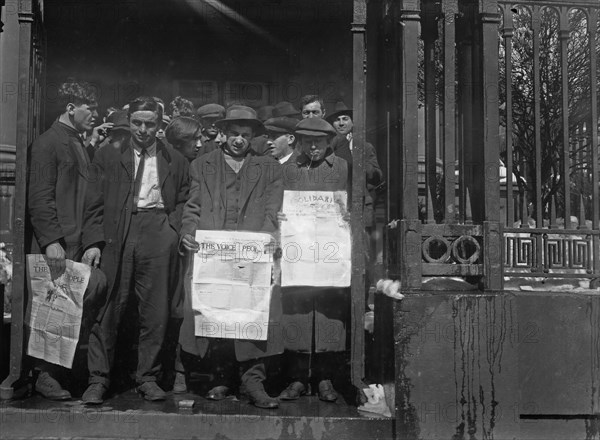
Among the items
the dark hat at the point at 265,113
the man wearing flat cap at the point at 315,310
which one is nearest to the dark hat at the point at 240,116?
the man wearing flat cap at the point at 315,310

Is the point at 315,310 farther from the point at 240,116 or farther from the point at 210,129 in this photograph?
the point at 210,129

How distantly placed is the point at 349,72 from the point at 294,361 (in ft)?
12.1

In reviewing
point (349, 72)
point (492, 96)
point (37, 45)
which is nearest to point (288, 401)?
point (492, 96)

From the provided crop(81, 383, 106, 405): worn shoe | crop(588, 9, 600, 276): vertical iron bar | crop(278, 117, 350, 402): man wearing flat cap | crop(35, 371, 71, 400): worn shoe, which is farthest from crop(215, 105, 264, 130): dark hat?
crop(588, 9, 600, 276): vertical iron bar

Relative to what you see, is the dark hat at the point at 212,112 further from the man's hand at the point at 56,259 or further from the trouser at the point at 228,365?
the trouser at the point at 228,365

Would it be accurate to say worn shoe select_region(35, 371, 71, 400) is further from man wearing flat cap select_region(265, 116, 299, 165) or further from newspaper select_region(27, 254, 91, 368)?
man wearing flat cap select_region(265, 116, 299, 165)

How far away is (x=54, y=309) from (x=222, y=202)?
152 cm

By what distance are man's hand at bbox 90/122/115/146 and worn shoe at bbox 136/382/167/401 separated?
7.60ft

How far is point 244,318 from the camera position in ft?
16.6

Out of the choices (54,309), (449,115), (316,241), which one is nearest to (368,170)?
(316,241)

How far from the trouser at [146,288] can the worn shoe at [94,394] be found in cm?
20

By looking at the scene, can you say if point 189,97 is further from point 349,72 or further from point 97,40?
point 349,72

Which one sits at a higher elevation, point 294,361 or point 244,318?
point 244,318

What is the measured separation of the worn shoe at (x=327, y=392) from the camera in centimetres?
511
